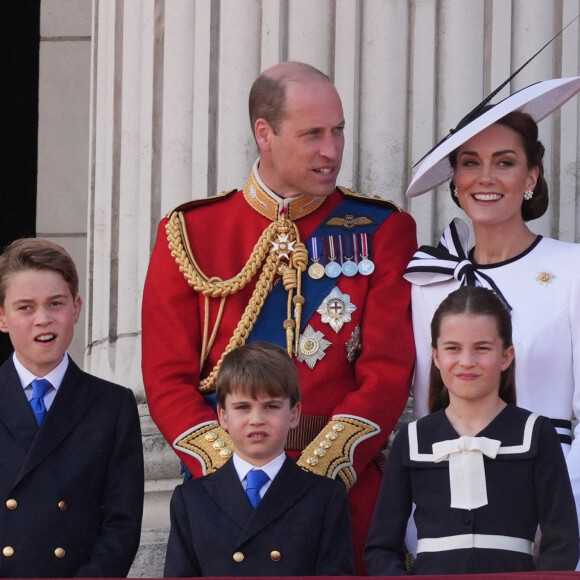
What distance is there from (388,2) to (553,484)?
84.6 inches

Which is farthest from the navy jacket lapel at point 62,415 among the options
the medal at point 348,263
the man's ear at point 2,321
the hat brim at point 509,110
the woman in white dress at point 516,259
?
the hat brim at point 509,110

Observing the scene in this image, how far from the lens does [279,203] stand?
518 centimetres

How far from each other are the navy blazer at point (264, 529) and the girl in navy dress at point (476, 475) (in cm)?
10

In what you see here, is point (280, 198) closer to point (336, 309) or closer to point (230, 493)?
point (336, 309)

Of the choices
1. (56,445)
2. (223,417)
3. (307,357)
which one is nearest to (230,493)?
(223,417)

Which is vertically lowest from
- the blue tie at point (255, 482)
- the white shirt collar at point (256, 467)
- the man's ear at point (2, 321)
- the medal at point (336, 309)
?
the blue tie at point (255, 482)

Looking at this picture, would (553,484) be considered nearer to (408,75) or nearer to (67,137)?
(408,75)

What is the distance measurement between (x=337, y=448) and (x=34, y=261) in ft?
2.99

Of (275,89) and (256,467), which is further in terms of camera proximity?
(275,89)

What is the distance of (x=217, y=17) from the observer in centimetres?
602

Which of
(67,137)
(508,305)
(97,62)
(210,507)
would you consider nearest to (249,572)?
(210,507)

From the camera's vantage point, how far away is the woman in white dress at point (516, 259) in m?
4.79

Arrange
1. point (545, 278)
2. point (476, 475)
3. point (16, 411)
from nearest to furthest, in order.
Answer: point (476, 475) → point (16, 411) → point (545, 278)

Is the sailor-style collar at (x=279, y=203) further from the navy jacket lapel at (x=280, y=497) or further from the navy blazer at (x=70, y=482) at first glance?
the navy jacket lapel at (x=280, y=497)
